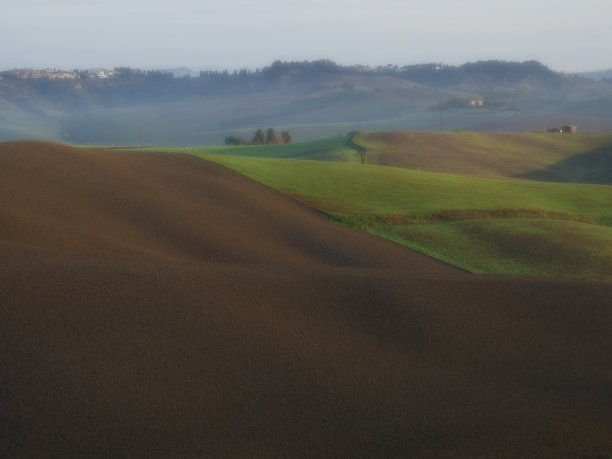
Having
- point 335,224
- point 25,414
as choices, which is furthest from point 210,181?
point 25,414

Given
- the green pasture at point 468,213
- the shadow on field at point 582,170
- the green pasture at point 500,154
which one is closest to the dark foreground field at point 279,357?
the green pasture at point 468,213

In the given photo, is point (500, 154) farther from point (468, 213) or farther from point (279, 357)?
point (279, 357)

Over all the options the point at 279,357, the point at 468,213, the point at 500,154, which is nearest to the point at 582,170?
the point at 500,154

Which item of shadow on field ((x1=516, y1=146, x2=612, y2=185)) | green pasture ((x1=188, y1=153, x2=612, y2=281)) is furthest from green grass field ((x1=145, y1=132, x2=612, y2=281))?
shadow on field ((x1=516, y1=146, x2=612, y2=185))

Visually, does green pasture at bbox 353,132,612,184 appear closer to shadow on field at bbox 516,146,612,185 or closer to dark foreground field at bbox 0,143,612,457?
shadow on field at bbox 516,146,612,185

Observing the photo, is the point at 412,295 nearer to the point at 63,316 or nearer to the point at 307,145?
the point at 63,316

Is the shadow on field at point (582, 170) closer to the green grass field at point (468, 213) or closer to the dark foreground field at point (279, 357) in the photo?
the green grass field at point (468, 213)
